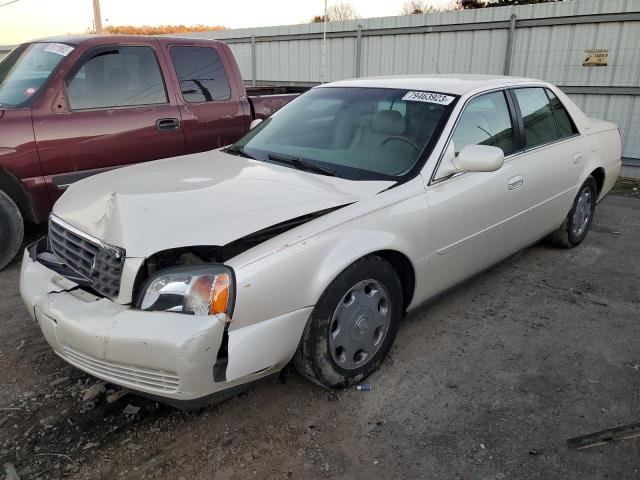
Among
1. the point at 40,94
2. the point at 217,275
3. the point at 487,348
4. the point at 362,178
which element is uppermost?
the point at 40,94

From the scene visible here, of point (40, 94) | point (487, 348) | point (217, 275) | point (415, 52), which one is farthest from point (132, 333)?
point (415, 52)

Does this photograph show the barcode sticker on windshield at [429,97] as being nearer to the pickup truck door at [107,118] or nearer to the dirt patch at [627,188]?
the pickup truck door at [107,118]

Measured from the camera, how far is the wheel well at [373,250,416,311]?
→ 2.79 m

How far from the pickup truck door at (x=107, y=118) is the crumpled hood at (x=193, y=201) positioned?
55.3 inches

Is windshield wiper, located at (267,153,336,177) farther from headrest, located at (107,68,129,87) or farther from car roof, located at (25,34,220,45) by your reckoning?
car roof, located at (25,34,220,45)

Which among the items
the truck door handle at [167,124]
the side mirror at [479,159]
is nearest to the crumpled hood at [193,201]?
the side mirror at [479,159]

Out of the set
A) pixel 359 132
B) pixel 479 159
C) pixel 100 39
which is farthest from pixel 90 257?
pixel 100 39

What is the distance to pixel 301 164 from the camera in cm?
313

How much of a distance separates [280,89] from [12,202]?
406 centimetres

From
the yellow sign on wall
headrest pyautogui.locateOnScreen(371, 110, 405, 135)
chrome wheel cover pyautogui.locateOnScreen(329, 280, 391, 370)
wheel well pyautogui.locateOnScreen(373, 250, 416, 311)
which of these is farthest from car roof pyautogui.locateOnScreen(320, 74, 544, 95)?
the yellow sign on wall

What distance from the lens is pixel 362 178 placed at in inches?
114

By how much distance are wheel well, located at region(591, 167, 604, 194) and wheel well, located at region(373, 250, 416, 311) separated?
2899 millimetres

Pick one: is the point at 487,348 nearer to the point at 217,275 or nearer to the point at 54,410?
the point at 217,275

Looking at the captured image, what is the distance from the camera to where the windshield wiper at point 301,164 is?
301 cm
